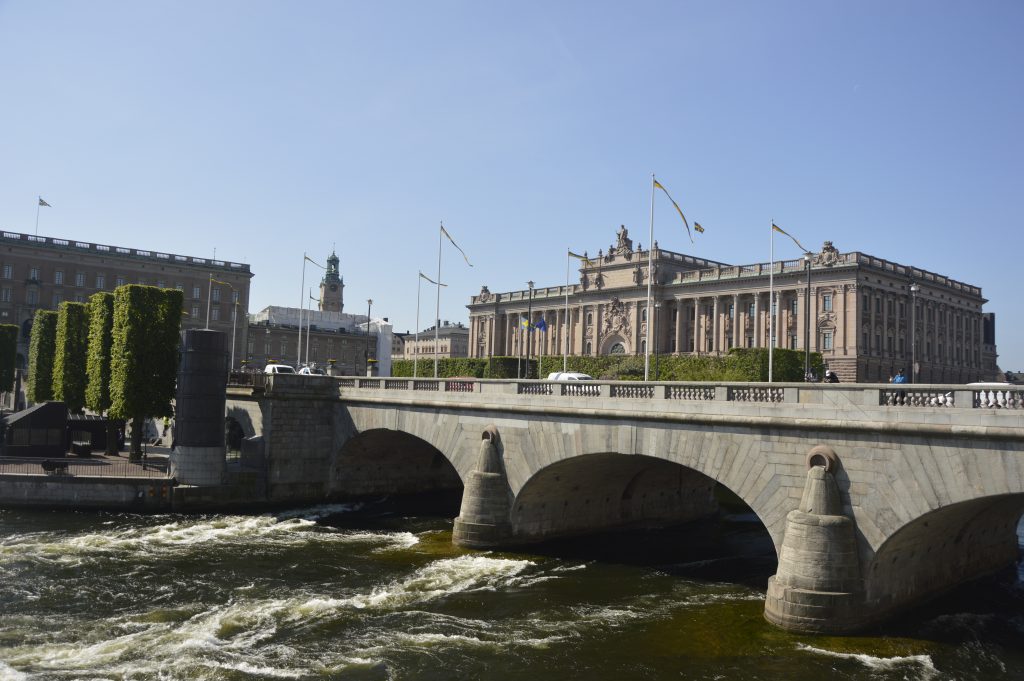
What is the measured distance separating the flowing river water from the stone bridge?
1.17 metres

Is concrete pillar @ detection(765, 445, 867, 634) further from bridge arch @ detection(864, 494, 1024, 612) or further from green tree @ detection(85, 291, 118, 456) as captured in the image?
green tree @ detection(85, 291, 118, 456)

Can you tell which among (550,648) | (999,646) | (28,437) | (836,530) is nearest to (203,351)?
(28,437)

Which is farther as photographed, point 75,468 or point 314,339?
point 314,339

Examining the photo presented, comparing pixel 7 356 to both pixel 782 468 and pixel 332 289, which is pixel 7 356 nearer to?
pixel 782 468

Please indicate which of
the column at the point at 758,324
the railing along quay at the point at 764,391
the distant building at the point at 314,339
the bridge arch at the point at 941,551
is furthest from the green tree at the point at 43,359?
the column at the point at 758,324

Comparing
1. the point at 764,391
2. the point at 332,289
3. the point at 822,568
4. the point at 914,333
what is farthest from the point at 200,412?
the point at 332,289

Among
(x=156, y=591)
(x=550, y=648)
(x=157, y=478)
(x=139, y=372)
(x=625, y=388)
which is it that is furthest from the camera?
(x=139, y=372)

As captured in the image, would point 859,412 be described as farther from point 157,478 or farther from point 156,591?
point 157,478

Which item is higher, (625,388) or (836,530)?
(625,388)

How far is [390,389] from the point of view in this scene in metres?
41.2

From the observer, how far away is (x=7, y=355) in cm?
7656

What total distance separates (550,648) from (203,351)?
2874 centimetres

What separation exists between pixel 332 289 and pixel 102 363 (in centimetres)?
13893

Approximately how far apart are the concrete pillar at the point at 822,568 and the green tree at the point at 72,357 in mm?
51339
